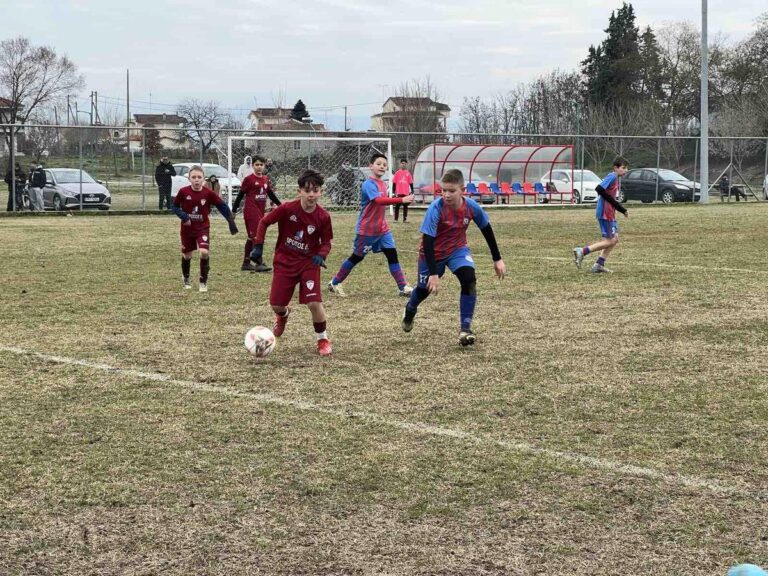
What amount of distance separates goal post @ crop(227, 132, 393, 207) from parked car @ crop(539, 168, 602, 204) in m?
6.51

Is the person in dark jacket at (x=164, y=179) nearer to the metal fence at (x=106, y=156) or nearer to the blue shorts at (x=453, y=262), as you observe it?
the metal fence at (x=106, y=156)

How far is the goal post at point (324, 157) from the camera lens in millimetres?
30000

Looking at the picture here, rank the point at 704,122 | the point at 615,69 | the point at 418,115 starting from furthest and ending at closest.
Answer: the point at 615,69
the point at 418,115
the point at 704,122

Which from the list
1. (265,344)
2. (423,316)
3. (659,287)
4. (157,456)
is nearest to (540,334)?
(423,316)

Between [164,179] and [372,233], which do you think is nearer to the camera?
[372,233]

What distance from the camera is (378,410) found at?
6.08 metres

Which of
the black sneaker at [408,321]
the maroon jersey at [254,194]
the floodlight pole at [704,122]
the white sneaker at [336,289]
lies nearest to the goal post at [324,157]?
the floodlight pole at [704,122]

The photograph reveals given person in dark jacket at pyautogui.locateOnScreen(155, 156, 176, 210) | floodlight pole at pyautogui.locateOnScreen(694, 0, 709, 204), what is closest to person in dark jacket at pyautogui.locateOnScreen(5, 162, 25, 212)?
Result: person in dark jacket at pyautogui.locateOnScreen(155, 156, 176, 210)

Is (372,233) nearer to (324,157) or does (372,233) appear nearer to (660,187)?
(324,157)

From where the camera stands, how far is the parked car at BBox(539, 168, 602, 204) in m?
33.8

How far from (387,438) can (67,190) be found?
2494 cm

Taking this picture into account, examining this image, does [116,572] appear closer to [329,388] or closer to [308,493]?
[308,493]

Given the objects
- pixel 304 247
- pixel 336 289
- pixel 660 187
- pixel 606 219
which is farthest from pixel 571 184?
pixel 304 247

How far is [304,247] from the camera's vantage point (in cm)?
808
